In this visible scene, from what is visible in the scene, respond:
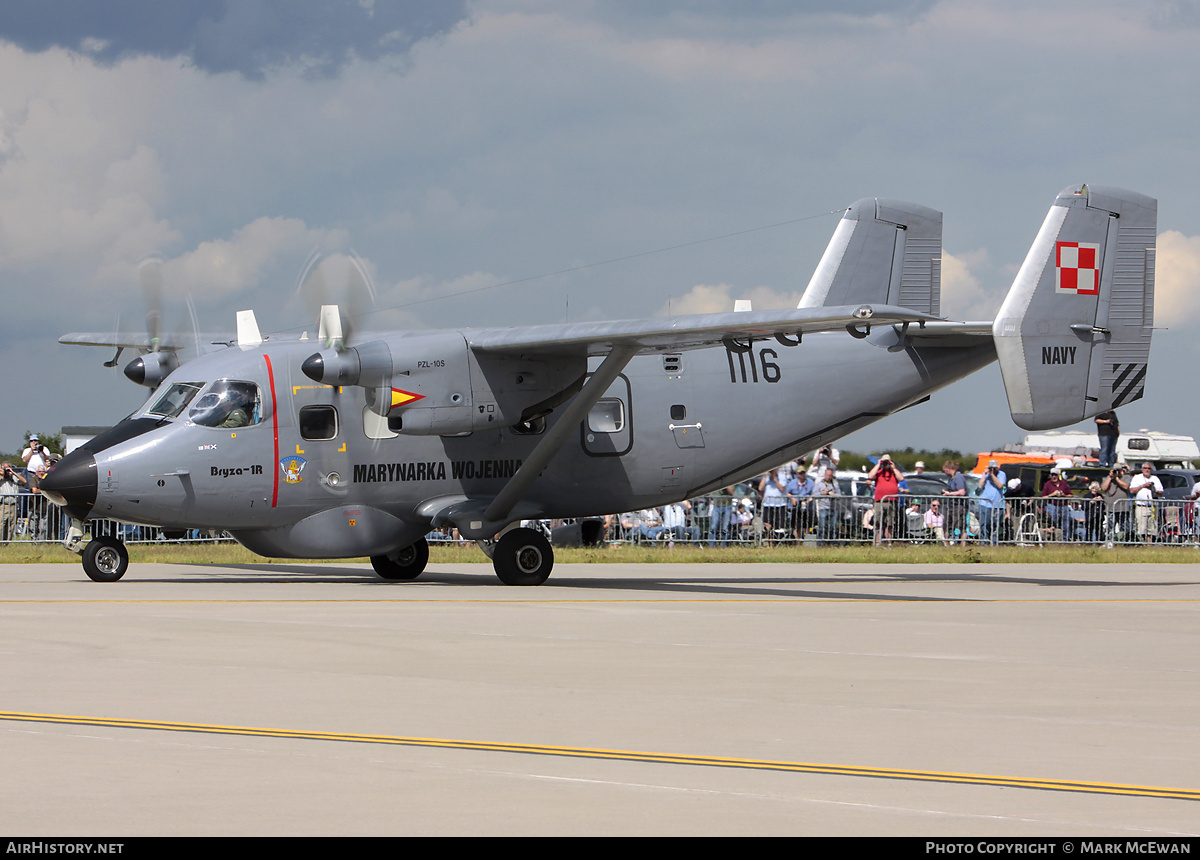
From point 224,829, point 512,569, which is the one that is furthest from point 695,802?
point 512,569

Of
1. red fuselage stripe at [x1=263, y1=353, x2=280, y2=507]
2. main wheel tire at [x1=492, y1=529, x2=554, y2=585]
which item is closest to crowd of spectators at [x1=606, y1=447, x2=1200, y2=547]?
main wheel tire at [x1=492, y1=529, x2=554, y2=585]

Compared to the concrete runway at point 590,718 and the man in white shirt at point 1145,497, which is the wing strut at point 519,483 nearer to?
the concrete runway at point 590,718

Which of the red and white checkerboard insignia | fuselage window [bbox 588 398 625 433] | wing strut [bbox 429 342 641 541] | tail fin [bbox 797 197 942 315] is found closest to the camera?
wing strut [bbox 429 342 641 541]

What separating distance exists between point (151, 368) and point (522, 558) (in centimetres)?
661

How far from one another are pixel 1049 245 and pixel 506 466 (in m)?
8.57

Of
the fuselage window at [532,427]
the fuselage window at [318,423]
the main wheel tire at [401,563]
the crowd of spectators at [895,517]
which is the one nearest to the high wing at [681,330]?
the fuselage window at [532,427]

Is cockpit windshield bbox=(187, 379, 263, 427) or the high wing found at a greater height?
the high wing

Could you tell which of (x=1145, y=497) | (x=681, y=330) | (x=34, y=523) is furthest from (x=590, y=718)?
(x=1145, y=497)

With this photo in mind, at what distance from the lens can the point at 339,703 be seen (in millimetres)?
8078

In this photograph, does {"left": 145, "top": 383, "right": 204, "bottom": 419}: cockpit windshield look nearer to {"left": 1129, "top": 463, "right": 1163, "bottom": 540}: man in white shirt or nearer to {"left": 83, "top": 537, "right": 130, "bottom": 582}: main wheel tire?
{"left": 83, "top": 537, "right": 130, "bottom": 582}: main wheel tire

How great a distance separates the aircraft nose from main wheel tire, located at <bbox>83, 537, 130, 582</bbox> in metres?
0.75

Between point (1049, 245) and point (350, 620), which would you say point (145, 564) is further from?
point (1049, 245)

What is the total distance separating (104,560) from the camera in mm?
17547

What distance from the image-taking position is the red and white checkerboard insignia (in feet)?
63.7
